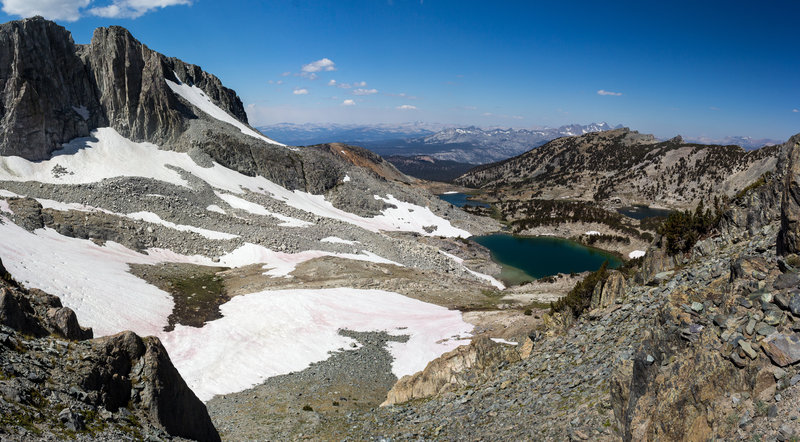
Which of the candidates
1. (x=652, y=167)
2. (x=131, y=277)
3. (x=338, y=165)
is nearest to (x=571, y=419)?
(x=131, y=277)

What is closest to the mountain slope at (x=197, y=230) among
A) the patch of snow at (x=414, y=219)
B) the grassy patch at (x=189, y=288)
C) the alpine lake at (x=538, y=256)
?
the grassy patch at (x=189, y=288)

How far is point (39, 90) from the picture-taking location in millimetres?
62500

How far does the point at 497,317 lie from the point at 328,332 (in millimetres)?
14397

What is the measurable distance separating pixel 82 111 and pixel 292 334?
6340 centimetres

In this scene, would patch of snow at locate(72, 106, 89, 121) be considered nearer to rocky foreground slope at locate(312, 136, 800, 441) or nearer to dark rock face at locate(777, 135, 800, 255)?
rocky foreground slope at locate(312, 136, 800, 441)

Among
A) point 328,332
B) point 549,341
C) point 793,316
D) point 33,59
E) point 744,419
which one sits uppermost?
point 33,59

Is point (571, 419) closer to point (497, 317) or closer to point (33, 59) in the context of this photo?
point (497, 317)

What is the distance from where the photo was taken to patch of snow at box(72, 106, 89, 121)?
226 ft

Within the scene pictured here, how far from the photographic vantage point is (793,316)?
758 cm

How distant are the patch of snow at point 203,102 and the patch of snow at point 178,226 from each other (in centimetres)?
4296

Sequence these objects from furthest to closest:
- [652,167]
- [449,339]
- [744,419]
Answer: [652,167] → [449,339] → [744,419]

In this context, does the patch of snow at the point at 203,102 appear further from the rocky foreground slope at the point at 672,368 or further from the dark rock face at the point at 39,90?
the rocky foreground slope at the point at 672,368

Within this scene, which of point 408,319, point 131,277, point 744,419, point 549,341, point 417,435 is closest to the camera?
point 744,419

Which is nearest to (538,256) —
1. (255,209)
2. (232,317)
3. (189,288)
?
(255,209)
